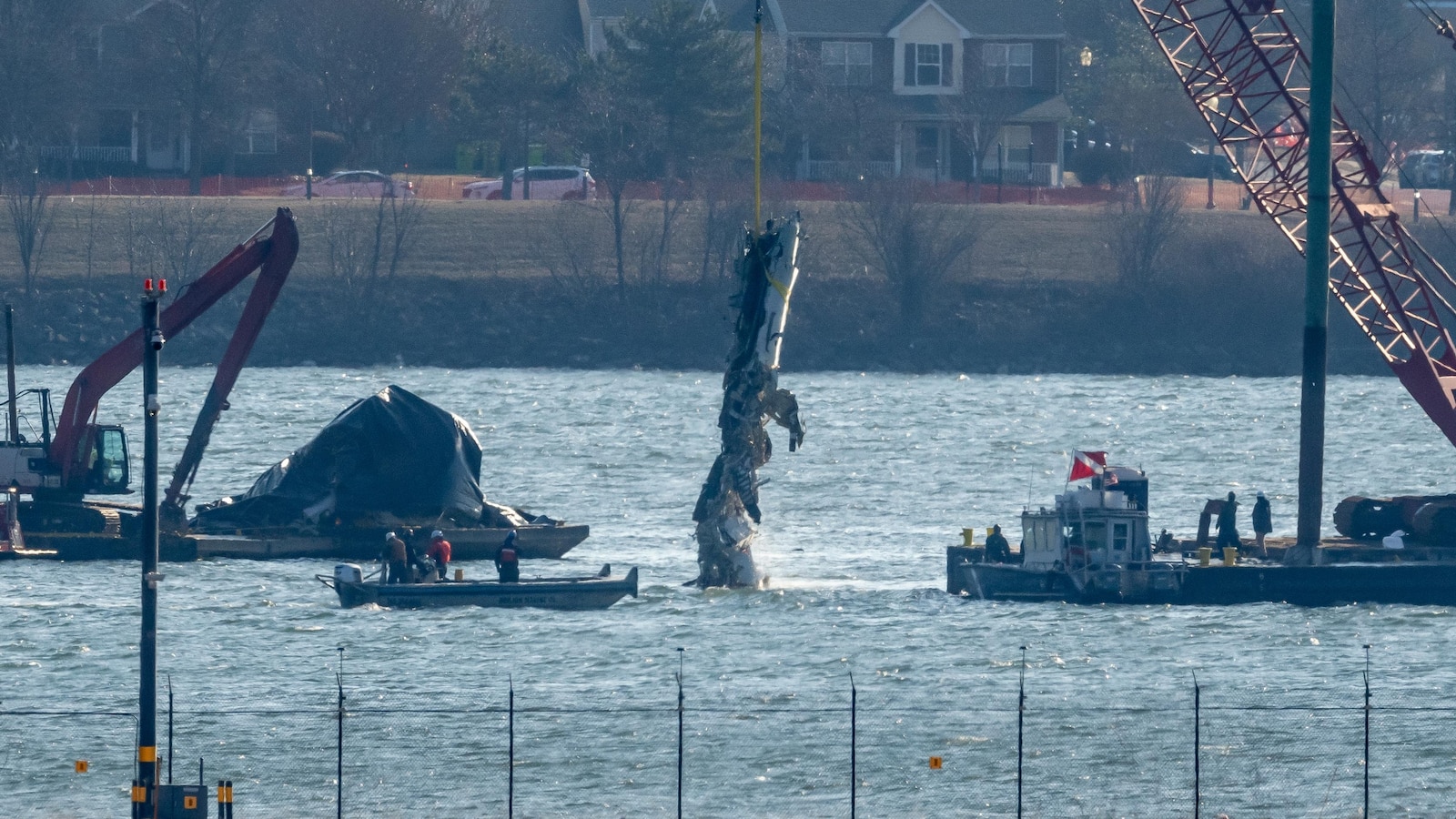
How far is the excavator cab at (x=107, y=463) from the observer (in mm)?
57750

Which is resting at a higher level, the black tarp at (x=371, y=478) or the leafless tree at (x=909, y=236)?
the leafless tree at (x=909, y=236)

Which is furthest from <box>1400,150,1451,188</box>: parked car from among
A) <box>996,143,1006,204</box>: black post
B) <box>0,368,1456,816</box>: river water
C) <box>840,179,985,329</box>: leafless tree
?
<box>0,368,1456,816</box>: river water

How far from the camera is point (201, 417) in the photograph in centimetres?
5872

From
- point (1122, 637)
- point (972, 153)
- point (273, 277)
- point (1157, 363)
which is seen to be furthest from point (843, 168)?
point (1122, 637)

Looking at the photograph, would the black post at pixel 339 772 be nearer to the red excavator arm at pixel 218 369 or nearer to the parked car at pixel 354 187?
the red excavator arm at pixel 218 369

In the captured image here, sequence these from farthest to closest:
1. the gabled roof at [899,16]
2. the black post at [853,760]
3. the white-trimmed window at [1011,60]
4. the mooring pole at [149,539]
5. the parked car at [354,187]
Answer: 1. the white-trimmed window at [1011,60]
2. the gabled roof at [899,16]
3. the parked car at [354,187]
4. the black post at [853,760]
5. the mooring pole at [149,539]

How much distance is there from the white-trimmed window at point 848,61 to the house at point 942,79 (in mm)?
50

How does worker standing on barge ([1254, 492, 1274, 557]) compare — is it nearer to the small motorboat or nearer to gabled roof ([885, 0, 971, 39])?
the small motorboat

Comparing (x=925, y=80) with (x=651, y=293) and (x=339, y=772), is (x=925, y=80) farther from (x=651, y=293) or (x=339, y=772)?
(x=339, y=772)

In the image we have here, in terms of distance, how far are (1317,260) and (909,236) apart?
7055 centimetres

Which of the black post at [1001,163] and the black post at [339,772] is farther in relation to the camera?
the black post at [1001,163]

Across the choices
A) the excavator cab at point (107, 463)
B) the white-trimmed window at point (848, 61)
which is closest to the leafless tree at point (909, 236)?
the white-trimmed window at point (848, 61)

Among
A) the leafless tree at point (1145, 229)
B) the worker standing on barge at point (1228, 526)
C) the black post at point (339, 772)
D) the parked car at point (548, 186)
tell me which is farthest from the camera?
the parked car at point (548, 186)

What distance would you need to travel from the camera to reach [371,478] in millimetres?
58531
